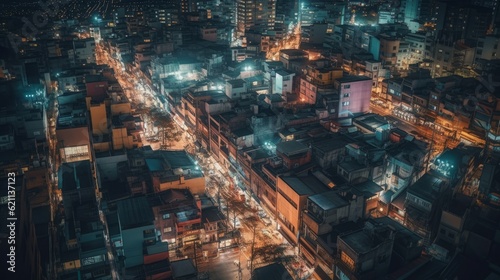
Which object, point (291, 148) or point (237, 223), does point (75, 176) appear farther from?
point (291, 148)

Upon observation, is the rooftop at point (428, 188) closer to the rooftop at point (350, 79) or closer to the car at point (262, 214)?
the car at point (262, 214)

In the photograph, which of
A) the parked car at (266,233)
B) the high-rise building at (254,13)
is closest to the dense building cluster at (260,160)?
the parked car at (266,233)

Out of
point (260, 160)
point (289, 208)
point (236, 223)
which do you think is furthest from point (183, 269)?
point (260, 160)

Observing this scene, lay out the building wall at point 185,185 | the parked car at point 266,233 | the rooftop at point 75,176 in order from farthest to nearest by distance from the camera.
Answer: the rooftop at point 75,176, the building wall at point 185,185, the parked car at point 266,233

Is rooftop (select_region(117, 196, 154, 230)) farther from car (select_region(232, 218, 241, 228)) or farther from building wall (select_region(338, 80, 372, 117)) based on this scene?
building wall (select_region(338, 80, 372, 117))

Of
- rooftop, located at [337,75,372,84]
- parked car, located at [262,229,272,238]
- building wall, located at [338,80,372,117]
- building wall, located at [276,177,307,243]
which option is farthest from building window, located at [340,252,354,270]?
rooftop, located at [337,75,372,84]
